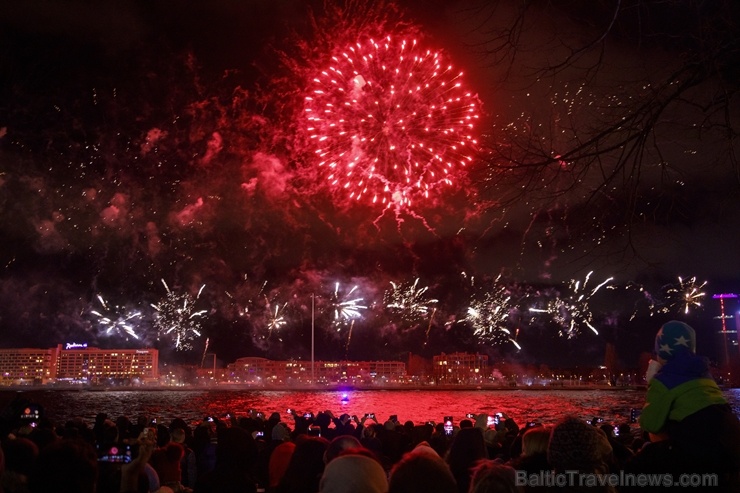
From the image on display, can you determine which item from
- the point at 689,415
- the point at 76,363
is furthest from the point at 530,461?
the point at 76,363

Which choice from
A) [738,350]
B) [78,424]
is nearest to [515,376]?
[738,350]

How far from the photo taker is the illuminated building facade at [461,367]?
167m

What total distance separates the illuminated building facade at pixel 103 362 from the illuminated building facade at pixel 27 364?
106 inches

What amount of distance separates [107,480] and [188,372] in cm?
18578

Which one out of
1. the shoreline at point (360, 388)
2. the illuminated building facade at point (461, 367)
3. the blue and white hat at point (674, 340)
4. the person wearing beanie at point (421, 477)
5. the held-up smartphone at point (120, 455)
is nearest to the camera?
the person wearing beanie at point (421, 477)

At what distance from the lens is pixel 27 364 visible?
18288cm

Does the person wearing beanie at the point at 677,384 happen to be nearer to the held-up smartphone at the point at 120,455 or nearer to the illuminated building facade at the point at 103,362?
the held-up smartphone at the point at 120,455

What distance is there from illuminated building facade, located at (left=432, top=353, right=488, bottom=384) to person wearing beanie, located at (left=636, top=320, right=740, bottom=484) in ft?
530

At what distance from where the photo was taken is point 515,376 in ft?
551

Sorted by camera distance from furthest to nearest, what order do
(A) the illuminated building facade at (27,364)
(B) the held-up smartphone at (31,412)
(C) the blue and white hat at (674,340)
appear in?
(A) the illuminated building facade at (27,364)
(B) the held-up smartphone at (31,412)
(C) the blue and white hat at (674,340)

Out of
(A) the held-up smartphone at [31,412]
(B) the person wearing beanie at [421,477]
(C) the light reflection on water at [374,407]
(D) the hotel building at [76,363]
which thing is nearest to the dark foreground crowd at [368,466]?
(B) the person wearing beanie at [421,477]

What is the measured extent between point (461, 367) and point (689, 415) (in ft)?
583

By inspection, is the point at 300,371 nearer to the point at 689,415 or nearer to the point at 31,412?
the point at 31,412

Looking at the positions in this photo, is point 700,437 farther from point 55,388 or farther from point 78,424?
point 55,388
